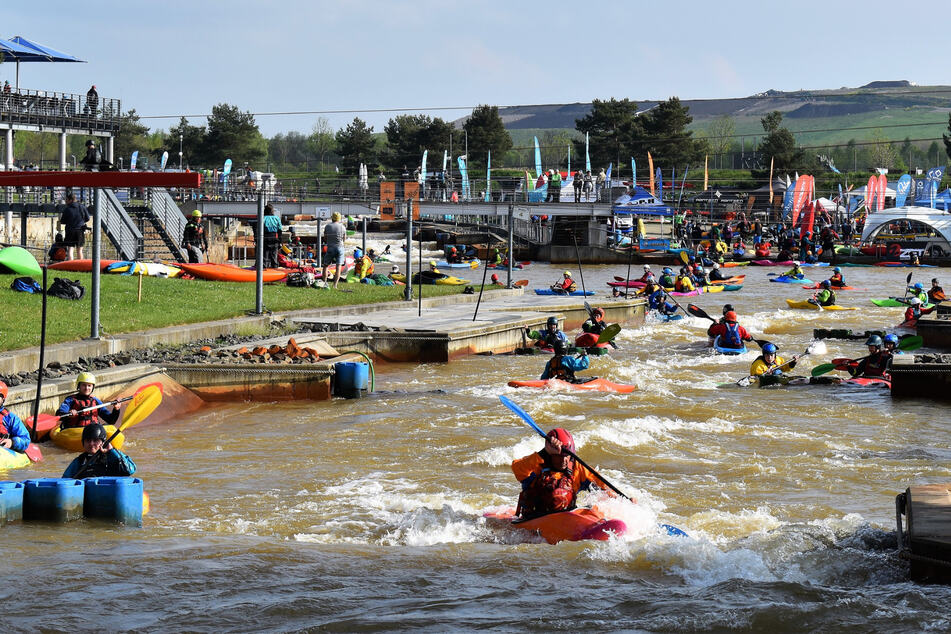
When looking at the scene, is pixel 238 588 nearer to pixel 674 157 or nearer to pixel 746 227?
pixel 746 227

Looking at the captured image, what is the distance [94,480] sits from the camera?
947 centimetres

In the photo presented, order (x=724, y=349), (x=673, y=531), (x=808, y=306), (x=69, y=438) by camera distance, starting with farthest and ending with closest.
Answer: (x=808, y=306) → (x=724, y=349) → (x=69, y=438) → (x=673, y=531)

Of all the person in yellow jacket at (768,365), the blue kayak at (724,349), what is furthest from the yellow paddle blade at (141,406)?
the blue kayak at (724,349)

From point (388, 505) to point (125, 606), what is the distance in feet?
11.5

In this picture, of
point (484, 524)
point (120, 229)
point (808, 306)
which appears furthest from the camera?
point (808, 306)

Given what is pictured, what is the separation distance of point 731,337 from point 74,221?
1370 centimetres

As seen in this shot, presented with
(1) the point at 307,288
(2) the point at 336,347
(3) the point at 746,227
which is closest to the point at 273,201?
(3) the point at 746,227

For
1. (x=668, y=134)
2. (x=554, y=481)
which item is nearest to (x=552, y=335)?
(x=554, y=481)

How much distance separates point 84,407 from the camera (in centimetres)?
1209

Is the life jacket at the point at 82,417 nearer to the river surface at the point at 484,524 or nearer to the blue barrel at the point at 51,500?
the river surface at the point at 484,524

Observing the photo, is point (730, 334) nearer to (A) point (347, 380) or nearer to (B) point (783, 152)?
(A) point (347, 380)

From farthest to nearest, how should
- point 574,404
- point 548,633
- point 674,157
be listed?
point 674,157
point 574,404
point 548,633

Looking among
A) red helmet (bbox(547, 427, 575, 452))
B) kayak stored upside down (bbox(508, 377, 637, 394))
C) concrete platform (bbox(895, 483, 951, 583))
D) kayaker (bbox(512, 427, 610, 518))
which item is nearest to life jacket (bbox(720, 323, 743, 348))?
kayak stored upside down (bbox(508, 377, 637, 394))

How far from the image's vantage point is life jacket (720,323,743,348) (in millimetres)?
21938
